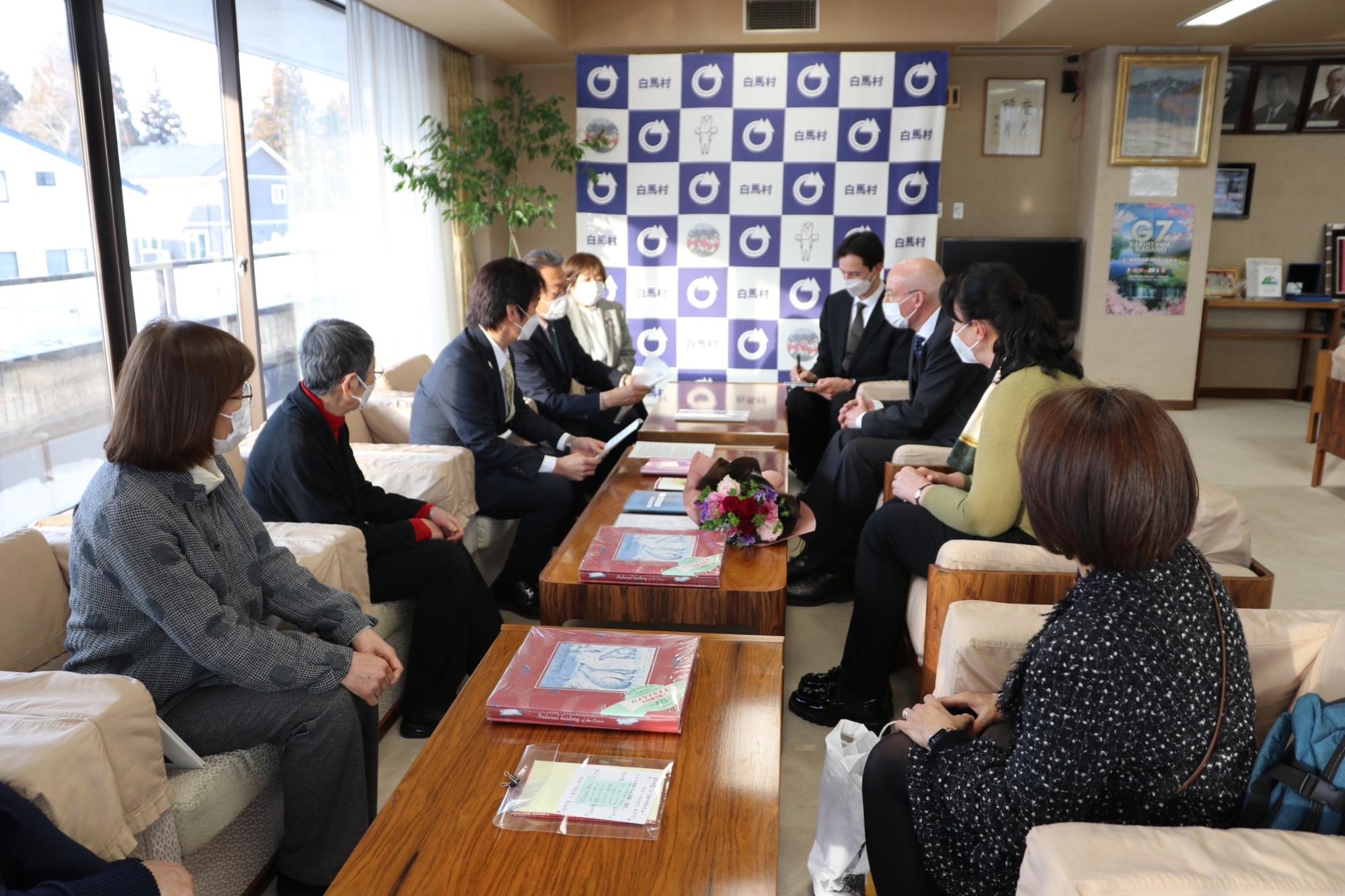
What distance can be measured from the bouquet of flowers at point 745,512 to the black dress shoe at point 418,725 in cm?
85

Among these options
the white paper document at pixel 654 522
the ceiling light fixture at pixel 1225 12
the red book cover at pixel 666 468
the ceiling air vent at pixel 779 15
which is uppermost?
the ceiling air vent at pixel 779 15

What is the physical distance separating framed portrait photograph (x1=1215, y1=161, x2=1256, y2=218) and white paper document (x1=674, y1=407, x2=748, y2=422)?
15.9 feet

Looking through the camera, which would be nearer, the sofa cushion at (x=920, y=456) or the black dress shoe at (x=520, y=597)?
the sofa cushion at (x=920, y=456)

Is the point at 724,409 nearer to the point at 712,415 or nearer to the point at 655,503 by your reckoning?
the point at 712,415

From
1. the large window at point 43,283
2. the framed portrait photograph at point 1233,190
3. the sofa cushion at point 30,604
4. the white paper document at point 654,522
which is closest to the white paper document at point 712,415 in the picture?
the white paper document at point 654,522

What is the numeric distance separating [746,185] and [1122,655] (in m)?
5.00

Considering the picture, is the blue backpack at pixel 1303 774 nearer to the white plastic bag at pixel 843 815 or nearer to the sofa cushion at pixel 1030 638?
the sofa cushion at pixel 1030 638

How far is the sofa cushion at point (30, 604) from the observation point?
75.6 inches

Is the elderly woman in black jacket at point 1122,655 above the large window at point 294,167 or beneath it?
beneath

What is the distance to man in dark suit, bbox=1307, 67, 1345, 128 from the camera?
22.2 feet

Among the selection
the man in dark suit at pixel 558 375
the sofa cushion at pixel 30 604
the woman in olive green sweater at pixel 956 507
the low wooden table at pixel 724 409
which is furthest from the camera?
the man in dark suit at pixel 558 375

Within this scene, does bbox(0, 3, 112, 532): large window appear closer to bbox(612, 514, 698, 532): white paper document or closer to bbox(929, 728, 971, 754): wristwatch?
bbox(612, 514, 698, 532): white paper document

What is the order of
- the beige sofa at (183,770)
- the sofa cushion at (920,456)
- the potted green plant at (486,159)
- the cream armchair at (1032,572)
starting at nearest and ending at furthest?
the beige sofa at (183,770) < the cream armchair at (1032,572) < the sofa cushion at (920,456) < the potted green plant at (486,159)

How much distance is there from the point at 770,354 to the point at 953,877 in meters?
4.73
